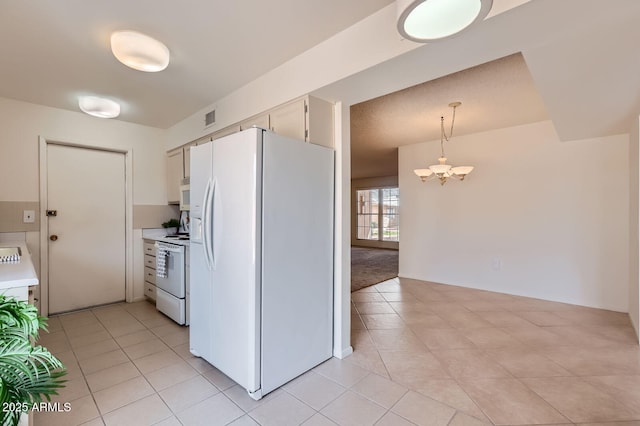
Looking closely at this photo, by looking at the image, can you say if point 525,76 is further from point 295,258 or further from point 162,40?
point 162,40

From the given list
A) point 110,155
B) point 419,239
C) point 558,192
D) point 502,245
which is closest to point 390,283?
point 419,239

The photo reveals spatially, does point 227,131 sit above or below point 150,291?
above

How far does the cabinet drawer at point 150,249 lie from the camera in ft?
11.8

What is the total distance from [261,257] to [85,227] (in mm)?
2985

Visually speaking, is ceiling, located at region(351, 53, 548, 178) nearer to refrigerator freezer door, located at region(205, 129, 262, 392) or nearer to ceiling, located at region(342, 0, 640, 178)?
ceiling, located at region(342, 0, 640, 178)

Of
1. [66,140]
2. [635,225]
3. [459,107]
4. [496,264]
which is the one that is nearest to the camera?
[635,225]

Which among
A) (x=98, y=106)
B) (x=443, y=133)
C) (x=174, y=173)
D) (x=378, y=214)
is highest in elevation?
(x=443, y=133)

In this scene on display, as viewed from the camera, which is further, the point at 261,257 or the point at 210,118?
the point at 210,118

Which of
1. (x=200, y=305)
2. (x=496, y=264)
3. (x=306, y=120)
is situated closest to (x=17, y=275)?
(x=200, y=305)

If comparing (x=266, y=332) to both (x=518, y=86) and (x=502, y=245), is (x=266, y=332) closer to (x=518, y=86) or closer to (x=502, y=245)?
(x=518, y=86)

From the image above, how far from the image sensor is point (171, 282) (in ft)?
10.1

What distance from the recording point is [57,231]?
3.34m

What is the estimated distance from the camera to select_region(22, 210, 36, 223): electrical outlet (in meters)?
3.11

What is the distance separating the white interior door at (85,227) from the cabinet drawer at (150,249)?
0.27 m
